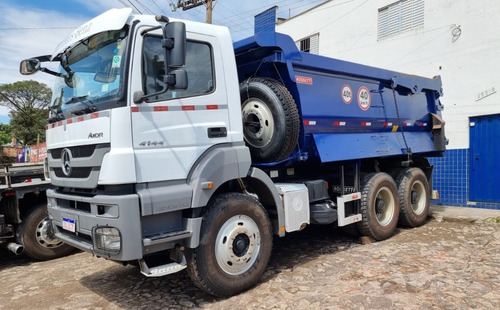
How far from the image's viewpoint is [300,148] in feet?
17.4

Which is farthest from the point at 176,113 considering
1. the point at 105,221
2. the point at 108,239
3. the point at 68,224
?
the point at 68,224

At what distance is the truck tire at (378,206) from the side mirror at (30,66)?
4965 mm

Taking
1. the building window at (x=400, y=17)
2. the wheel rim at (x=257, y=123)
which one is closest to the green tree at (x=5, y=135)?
the building window at (x=400, y=17)

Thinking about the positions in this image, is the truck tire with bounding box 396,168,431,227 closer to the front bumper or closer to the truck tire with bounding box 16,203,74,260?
the front bumper

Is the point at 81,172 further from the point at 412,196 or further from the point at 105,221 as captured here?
the point at 412,196

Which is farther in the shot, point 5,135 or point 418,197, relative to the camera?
point 5,135

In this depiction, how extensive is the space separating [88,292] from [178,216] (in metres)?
1.73

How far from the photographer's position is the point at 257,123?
5188 mm

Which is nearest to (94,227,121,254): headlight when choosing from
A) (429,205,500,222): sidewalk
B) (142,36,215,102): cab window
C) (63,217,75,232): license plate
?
(63,217,75,232): license plate

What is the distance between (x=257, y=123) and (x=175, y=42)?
203cm

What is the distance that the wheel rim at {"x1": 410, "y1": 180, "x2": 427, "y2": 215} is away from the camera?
7.52m

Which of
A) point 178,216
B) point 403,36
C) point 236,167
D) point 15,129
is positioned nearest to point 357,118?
point 236,167

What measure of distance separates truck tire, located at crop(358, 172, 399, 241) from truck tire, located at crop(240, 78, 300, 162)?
1.84m

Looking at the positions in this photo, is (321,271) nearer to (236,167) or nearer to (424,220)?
(236,167)
